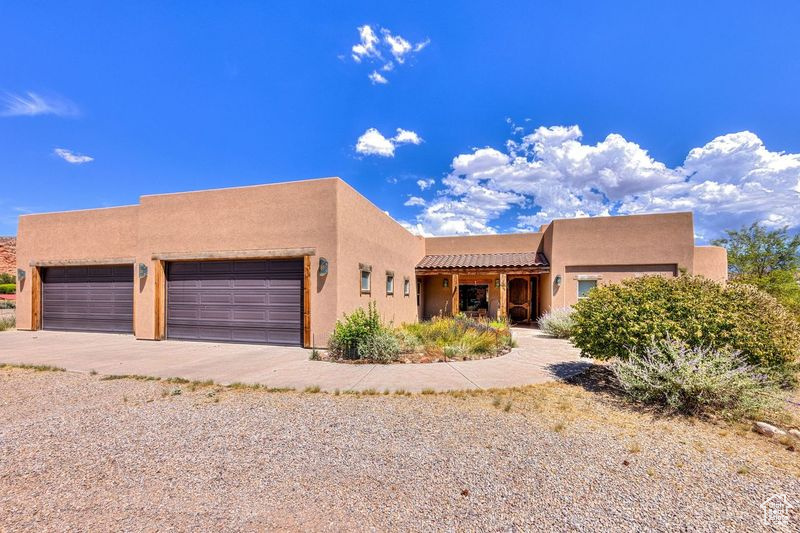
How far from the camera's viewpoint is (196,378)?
660cm

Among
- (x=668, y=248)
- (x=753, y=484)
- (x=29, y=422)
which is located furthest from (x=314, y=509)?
(x=668, y=248)

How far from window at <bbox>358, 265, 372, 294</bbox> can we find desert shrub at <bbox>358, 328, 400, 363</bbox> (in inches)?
128

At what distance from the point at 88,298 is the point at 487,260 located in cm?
1669

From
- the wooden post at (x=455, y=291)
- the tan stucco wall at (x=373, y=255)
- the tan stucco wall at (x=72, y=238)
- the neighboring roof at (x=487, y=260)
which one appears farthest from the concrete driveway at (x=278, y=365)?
the wooden post at (x=455, y=291)

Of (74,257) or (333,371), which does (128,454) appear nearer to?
(333,371)

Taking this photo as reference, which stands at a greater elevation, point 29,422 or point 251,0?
point 251,0

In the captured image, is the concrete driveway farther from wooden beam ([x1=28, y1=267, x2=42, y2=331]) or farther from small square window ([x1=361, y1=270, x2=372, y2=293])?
wooden beam ([x1=28, y1=267, x2=42, y2=331])

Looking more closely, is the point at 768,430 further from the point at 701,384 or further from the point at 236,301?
the point at 236,301

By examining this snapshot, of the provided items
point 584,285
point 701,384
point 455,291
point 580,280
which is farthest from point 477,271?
point 701,384

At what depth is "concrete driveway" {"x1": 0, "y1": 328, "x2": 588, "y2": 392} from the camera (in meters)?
6.41

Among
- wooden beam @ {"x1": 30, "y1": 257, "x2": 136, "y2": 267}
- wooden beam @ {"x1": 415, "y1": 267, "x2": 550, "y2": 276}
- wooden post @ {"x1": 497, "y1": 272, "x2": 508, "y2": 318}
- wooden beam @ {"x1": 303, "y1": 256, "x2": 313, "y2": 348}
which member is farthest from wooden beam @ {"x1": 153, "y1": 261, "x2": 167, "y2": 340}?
wooden post @ {"x1": 497, "y1": 272, "x2": 508, "y2": 318}

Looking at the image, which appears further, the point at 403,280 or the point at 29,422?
the point at 403,280

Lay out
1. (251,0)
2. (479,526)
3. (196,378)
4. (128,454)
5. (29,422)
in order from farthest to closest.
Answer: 1. (251,0)
2. (196,378)
3. (29,422)
4. (128,454)
5. (479,526)

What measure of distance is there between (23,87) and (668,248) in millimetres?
22848
